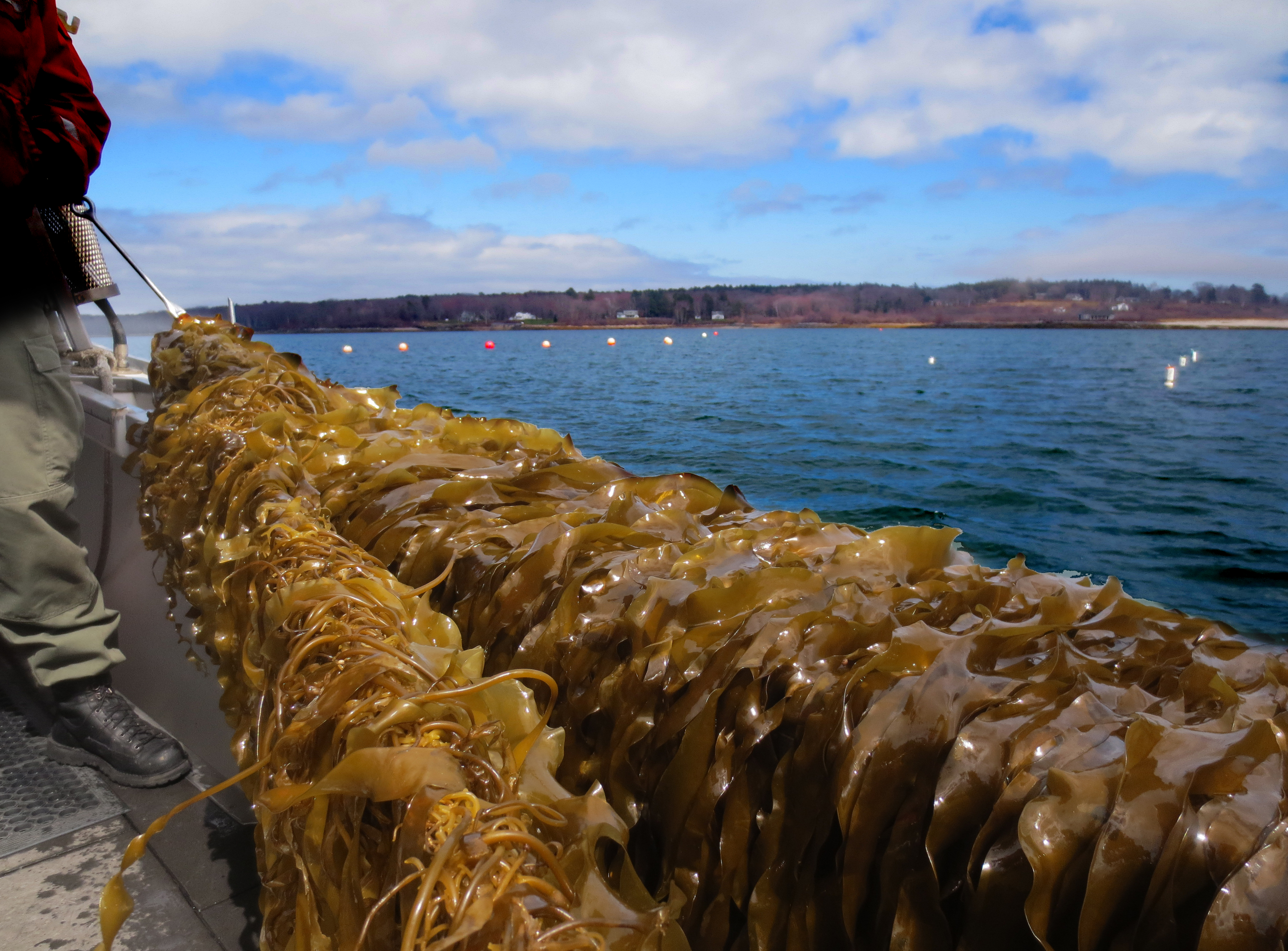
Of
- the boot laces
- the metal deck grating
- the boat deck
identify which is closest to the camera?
the boat deck

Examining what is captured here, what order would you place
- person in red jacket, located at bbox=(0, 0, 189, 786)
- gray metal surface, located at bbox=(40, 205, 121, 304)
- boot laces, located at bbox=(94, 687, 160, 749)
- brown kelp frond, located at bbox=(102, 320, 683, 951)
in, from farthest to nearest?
1. gray metal surface, located at bbox=(40, 205, 121, 304)
2. boot laces, located at bbox=(94, 687, 160, 749)
3. person in red jacket, located at bbox=(0, 0, 189, 786)
4. brown kelp frond, located at bbox=(102, 320, 683, 951)

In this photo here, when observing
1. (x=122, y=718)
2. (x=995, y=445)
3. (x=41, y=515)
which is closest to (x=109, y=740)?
(x=122, y=718)

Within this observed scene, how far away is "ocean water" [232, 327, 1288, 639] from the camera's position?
10469 millimetres

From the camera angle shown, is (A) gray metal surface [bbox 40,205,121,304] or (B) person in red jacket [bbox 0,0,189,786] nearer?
(B) person in red jacket [bbox 0,0,189,786]

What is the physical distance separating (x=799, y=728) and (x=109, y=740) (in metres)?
2.01

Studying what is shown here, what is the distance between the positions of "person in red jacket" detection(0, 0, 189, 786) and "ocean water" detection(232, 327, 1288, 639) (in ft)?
3.09

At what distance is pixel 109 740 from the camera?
2.10 m

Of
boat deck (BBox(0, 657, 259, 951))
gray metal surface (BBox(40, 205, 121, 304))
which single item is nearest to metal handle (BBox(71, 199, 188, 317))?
gray metal surface (BBox(40, 205, 121, 304))

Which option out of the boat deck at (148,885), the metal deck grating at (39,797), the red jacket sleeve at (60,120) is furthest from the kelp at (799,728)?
the red jacket sleeve at (60,120)

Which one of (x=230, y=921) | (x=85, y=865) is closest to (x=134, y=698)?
(x=85, y=865)

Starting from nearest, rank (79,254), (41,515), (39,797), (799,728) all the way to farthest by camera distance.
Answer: (799,728) → (39,797) → (41,515) → (79,254)

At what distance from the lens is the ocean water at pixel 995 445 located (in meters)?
10.5

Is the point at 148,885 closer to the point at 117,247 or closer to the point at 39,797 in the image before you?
the point at 39,797

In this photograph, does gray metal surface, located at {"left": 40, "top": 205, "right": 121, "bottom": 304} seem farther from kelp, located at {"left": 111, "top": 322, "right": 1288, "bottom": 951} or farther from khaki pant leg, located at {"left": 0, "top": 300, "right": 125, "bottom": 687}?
kelp, located at {"left": 111, "top": 322, "right": 1288, "bottom": 951}
